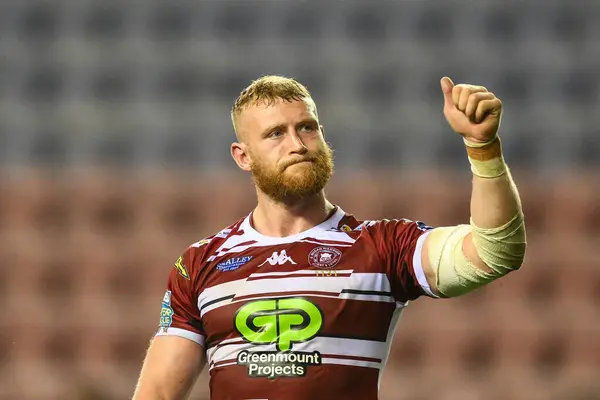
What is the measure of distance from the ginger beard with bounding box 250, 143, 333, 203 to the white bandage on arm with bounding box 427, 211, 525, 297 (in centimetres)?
69

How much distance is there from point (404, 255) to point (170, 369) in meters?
1.38

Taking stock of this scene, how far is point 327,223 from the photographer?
7.61 metres

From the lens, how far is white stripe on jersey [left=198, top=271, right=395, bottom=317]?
7246 millimetres

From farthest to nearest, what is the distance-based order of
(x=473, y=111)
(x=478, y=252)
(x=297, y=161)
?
(x=297, y=161) < (x=478, y=252) < (x=473, y=111)

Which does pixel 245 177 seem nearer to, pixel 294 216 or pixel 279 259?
pixel 294 216

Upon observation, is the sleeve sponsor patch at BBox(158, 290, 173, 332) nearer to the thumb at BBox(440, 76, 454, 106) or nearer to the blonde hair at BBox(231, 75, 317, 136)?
the blonde hair at BBox(231, 75, 317, 136)

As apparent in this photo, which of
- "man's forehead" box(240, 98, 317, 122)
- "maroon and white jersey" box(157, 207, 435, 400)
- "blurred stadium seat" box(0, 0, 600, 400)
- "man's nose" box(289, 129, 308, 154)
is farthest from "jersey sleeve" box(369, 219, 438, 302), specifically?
"blurred stadium seat" box(0, 0, 600, 400)

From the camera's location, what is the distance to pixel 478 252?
6.80m

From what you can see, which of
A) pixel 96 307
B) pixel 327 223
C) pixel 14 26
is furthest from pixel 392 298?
pixel 14 26

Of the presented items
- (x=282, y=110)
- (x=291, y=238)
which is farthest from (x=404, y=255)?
(x=282, y=110)

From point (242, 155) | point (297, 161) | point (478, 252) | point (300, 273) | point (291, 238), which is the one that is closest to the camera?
point (478, 252)

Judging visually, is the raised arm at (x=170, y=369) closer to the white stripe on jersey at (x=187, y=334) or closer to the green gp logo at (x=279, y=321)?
the white stripe on jersey at (x=187, y=334)

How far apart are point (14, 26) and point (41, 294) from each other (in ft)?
44.7

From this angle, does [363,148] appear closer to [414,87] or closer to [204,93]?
[414,87]
